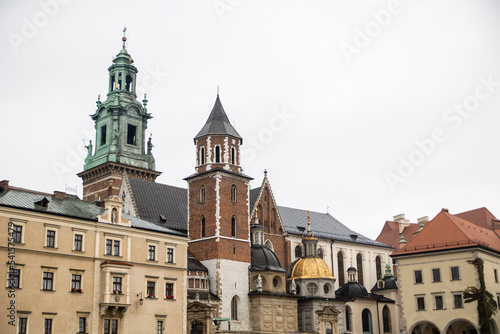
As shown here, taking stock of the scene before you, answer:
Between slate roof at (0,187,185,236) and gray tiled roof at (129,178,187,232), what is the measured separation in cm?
1483

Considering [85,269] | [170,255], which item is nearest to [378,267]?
[170,255]

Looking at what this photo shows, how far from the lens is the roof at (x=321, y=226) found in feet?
257

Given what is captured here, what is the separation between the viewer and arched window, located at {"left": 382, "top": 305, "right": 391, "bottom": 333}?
75062mm

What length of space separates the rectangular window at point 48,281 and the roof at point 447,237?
3304 cm

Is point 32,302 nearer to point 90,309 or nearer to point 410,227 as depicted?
point 90,309

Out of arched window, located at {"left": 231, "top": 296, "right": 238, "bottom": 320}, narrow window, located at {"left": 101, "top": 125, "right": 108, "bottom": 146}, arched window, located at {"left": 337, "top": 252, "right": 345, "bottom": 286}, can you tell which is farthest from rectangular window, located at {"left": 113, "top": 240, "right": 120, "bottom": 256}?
narrow window, located at {"left": 101, "top": 125, "right": 108, "bottom": 146}

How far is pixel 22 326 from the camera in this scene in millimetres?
40062

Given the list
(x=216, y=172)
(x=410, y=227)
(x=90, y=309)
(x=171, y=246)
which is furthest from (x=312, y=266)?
(x=410, y=227)

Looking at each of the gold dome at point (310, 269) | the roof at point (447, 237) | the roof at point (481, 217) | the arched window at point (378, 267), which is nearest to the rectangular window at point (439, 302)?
the roof at point (447, 237)

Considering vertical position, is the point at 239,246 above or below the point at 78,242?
above

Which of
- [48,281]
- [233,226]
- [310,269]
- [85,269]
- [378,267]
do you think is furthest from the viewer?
[378,267]

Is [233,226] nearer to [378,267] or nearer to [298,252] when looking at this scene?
[298,252]

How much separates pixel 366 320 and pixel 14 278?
142 ft

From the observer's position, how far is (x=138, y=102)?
284 ft
